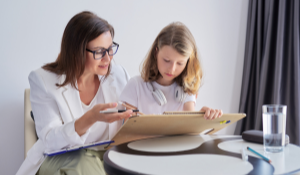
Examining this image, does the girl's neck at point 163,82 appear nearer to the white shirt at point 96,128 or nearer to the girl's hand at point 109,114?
the white shirt at point 96,128

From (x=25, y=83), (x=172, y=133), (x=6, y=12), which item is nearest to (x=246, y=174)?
(x=172, y=133)

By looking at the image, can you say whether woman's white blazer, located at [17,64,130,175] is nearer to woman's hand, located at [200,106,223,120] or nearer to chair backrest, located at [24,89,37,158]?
chair backrest, located at [24,89,37,158]

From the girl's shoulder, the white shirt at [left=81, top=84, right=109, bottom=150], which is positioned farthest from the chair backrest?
the girl's shoulder

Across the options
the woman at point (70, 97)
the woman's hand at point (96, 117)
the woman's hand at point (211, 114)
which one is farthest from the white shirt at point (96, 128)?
the woman's hand at point (211, 114)

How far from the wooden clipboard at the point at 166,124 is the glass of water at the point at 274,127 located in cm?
18

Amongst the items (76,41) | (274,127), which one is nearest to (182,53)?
(76,41)

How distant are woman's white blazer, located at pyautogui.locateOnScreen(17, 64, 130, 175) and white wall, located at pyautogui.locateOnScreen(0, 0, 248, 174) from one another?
22.7 inches

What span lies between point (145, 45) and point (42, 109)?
4.09ft

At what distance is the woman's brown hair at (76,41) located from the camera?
127cm

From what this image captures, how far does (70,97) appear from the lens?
132 centimetres

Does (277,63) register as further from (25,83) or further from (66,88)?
(25,83)

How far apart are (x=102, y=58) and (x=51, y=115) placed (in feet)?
1.18

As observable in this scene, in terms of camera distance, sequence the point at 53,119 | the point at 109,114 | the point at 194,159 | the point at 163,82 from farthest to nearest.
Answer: the point at 163,82 < the point at 53,119 < the point at 109,114 < the point at 194,159

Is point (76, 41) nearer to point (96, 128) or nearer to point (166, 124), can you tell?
point (96, 128)
